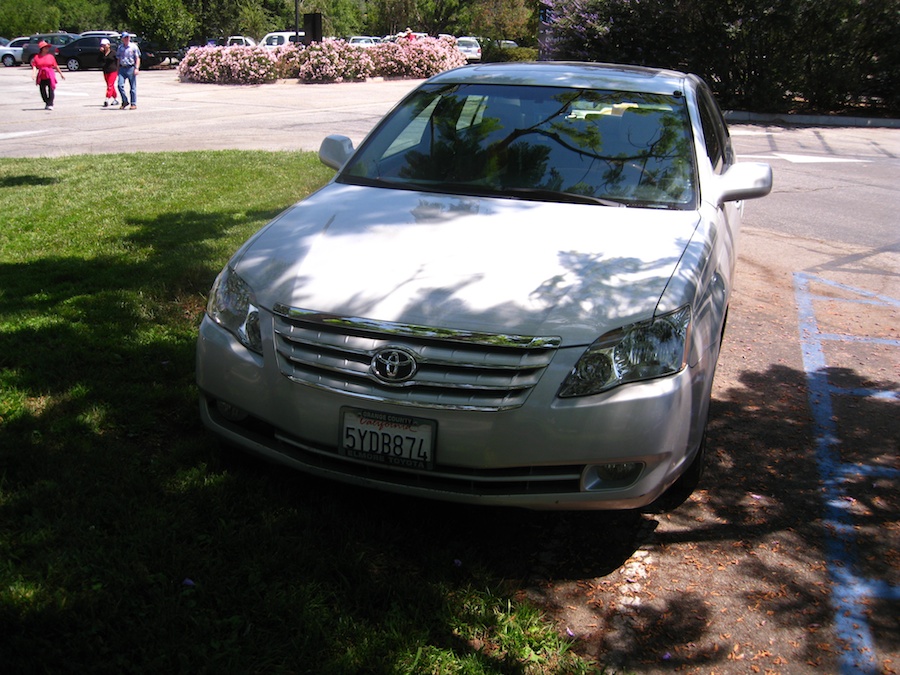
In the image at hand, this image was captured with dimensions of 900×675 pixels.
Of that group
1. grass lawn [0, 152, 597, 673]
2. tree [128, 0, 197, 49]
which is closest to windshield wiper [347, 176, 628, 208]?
grass lawn [0, 152, 597, 673]

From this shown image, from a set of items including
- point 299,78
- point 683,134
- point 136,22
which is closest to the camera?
point 683,134

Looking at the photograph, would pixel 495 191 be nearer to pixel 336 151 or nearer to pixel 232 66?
pixel 336 151

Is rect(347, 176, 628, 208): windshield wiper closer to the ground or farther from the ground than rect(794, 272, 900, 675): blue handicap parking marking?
farther from the ground

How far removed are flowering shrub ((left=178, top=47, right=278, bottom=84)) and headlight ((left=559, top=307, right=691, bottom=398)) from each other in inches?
1094

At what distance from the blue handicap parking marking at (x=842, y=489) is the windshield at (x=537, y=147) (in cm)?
144

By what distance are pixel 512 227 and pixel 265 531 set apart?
1.59 meters

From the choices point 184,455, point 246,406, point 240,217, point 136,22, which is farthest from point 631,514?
point 136,22

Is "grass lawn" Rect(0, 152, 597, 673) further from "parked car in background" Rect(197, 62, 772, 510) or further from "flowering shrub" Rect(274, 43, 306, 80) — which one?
"flowering shrub" Rect(274, 43, 306, 80)

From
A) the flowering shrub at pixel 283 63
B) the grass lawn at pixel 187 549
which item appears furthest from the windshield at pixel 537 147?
the flowering shrub at pixel 283 63

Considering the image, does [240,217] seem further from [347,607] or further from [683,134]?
[347,607]

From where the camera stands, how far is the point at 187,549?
2986 mm

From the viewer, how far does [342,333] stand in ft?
10.1

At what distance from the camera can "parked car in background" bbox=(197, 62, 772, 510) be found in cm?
293

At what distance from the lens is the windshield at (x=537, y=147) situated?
416 centimetres
